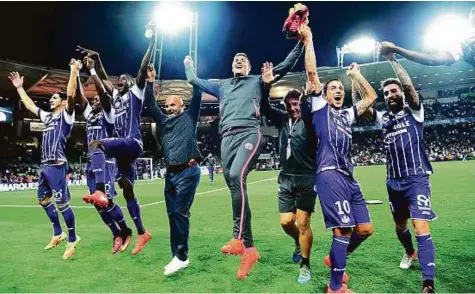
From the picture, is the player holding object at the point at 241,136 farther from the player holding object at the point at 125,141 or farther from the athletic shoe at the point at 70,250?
the athletic shoe at the point at 70,250

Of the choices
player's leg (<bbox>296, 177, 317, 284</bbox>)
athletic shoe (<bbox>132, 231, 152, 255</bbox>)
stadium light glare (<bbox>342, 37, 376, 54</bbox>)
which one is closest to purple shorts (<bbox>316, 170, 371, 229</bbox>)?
player's leg (<bbox>296, 177, 317, 284</bbox>)

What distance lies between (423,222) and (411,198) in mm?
308

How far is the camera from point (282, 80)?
38.9m

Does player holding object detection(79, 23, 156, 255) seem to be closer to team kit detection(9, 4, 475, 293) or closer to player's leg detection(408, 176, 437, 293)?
team kit detection(9, 4, 475, 293)

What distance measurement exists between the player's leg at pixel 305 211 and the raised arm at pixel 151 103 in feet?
7.46

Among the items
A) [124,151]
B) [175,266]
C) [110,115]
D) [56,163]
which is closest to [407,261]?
[175,266]

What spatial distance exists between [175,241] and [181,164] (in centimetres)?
105

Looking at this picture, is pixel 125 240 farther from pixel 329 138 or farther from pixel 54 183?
pixel 329 138

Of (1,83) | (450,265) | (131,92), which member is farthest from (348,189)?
(1,83)

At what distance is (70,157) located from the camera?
147ft

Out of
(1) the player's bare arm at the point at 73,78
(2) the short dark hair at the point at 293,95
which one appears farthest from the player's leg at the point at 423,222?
(1) the player's bare arm at the point at 73,78

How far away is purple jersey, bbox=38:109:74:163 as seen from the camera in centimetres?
677

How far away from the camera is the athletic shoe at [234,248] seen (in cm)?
408

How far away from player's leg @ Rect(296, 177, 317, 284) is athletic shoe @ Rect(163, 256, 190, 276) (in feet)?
5.20
